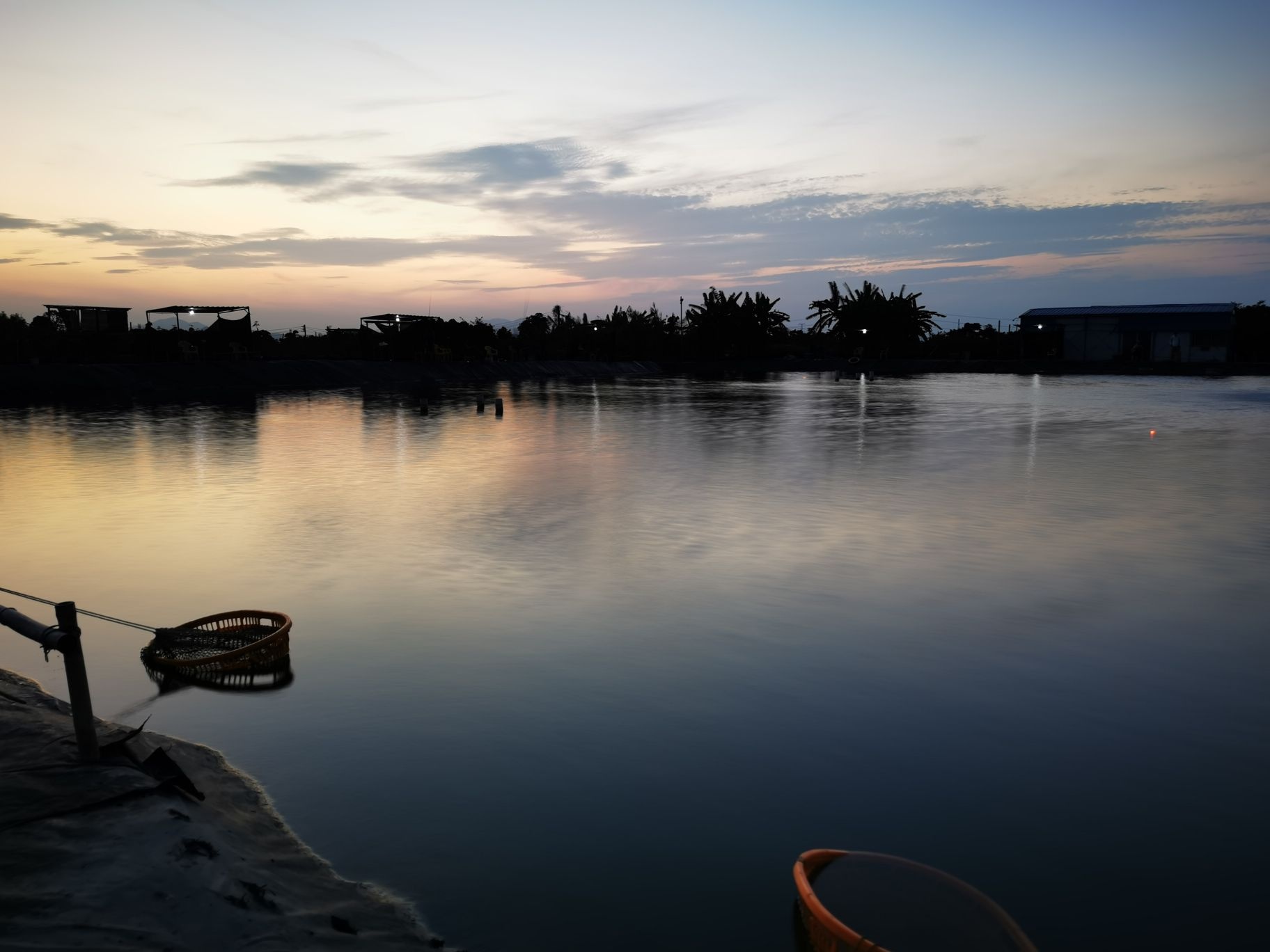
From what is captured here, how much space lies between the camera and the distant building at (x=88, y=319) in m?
56.4

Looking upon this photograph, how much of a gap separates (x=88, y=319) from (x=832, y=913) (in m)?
64.2

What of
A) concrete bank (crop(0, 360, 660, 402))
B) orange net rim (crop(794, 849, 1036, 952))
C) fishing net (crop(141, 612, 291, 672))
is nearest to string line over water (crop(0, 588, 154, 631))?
fishing net (crop(141, 612, 291, 672))

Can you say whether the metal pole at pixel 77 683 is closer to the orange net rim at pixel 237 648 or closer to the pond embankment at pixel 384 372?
the orange net rim at pixel 237 648

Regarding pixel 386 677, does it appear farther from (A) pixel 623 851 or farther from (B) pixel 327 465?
(B) pixel 327 465

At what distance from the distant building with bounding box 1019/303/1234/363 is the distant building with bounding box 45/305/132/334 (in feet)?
284

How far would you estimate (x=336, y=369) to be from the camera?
7081 cm

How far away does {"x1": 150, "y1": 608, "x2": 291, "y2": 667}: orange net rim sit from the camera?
29.8 feet

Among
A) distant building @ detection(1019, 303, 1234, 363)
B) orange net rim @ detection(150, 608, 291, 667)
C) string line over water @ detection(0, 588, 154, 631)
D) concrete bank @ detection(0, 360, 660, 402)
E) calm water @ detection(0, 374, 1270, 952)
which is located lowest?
calm water @ detection(0, 374, 1270, 952)

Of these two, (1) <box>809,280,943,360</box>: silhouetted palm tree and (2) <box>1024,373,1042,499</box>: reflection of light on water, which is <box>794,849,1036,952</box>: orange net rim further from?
(1) <box>809,280,943,360</box>: silhouetted palm tree

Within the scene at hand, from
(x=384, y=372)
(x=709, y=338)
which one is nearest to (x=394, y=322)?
(x=384, y=372)

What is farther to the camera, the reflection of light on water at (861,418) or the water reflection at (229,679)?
the reflection of light on water at (861,418)

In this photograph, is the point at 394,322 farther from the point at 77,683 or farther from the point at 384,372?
the point at 77,683

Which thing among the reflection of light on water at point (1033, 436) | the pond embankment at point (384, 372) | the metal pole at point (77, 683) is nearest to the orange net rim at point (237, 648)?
the metal pole at point (77, 683)

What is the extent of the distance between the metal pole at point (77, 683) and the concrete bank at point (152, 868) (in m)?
0.12
